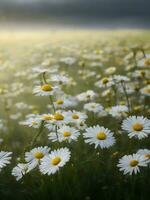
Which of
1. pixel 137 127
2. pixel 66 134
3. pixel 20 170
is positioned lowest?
pixel 20 170

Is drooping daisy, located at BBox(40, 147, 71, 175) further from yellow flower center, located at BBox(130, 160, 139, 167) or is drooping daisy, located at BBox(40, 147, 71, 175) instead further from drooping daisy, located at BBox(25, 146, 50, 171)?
yellow flower center, located at BBox(130, 160, 139, 167)

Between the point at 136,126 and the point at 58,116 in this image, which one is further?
the point at 58,116

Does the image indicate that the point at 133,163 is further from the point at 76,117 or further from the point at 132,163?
the point at 76,117

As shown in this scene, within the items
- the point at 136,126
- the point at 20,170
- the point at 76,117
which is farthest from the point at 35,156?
the point at 136,126

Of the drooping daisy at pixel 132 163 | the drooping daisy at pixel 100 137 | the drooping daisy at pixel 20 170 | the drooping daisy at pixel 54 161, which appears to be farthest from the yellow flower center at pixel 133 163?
the drooping daisy at pixel 20 170

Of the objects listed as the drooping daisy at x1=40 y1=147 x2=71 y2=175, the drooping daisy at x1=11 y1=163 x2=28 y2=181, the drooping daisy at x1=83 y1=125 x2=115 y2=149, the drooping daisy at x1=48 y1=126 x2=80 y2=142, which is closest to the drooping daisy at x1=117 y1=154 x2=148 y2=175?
the drooping daisy at x1=83 y1=125 x2=115 y2=149

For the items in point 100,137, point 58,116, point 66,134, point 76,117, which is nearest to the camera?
point 100,137

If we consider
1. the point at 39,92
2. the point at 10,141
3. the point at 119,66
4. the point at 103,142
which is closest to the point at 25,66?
the point at 119,66

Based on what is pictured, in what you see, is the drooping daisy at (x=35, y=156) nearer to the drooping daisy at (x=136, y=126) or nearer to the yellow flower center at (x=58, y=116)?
the yellow flower center at (x=58, y=116)
